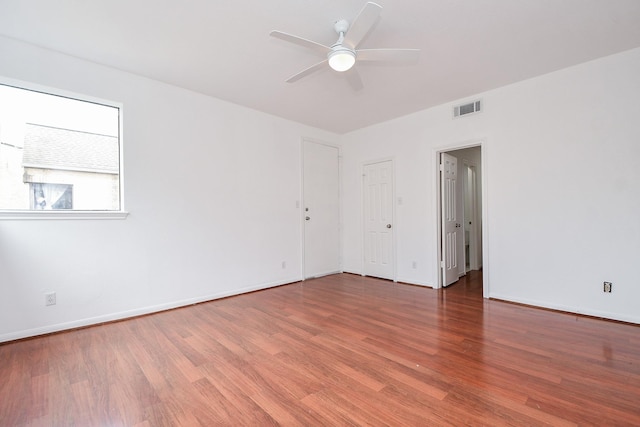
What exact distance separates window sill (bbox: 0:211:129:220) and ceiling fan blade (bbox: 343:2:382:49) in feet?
9.68

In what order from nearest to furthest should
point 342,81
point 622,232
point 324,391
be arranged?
point 324,391 → point 622,232 → point 342,81

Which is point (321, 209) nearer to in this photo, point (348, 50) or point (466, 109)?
point (466, 109)

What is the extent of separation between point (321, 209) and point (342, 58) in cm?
323

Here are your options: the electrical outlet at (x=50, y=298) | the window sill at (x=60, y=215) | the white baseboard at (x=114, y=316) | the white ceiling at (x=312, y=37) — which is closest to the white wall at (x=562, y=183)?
the white ceiling at (x=312, y=37)

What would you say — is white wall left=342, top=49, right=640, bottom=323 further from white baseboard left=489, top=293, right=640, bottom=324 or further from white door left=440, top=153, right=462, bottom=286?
white door left=440, top=153, right=462, bottom=286

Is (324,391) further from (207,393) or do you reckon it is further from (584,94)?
(584,94)

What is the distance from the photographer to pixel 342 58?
7.65 ft

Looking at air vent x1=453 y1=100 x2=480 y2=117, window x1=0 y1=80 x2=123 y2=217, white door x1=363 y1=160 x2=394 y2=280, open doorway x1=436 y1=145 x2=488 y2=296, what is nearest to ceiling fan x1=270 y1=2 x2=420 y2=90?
air vent x1=453 y1=100 x2=480 y2=117

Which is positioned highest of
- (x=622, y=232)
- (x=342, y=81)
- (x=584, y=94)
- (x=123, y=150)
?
(x=342, y=81)

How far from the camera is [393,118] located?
482 centimetres

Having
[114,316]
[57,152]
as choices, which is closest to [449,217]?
[114,316]

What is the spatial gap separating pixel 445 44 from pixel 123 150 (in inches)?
141

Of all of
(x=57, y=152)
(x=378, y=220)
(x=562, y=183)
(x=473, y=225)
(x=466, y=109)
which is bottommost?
(x=473, y=225)

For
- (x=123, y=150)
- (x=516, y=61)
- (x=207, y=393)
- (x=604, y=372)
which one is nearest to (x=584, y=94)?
(x=516, y=61)
